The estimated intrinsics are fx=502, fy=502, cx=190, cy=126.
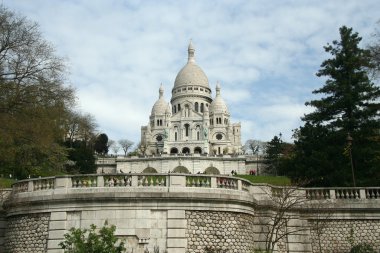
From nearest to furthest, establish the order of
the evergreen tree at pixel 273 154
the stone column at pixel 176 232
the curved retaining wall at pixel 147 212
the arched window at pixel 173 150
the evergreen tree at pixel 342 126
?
the stone column at pixel 176 232 → the curved retaining wall at pixel 147 212 → the evergreen tree at pixel 342 126 → the evergreen tree at pixel 273 154 → the arched window at pixel 173 150

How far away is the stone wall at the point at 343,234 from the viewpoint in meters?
22.0

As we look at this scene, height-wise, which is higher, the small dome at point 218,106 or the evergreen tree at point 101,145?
the small dome at point 218,106

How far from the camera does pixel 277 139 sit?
88500mm

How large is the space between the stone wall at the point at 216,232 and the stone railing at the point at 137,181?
114 centimetres

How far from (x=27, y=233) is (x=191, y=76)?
12807cm

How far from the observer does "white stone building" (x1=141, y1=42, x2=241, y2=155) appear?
5079 inches

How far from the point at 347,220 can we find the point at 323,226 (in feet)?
3.87

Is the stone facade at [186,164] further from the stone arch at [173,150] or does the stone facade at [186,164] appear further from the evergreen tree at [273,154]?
the stone arch at [173,150]

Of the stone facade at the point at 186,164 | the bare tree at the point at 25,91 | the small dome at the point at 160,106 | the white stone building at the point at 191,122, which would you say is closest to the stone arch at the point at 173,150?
the white stone building at the point at 191,122

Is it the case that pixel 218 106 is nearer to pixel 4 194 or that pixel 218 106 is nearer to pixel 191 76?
pixel 191 76

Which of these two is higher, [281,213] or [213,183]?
[213,183]

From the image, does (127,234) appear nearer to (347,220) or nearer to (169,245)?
(169,245)

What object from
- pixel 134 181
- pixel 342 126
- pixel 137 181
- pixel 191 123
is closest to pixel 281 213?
pixel 137 181

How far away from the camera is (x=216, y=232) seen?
19703 mm
